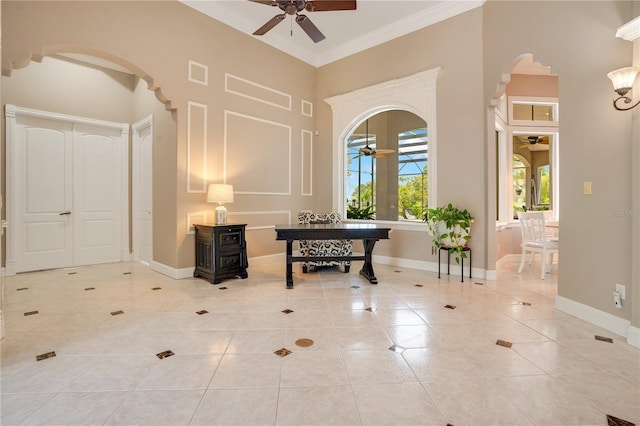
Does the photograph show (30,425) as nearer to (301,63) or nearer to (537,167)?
(301,63)

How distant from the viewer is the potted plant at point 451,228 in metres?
4.28

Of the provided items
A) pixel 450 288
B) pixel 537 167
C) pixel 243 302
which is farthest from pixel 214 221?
pixel 537 167

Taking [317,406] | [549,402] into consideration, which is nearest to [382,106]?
[549,402]

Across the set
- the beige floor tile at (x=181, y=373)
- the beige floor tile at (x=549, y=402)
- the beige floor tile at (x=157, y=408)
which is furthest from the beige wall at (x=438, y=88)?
the beige floor tile at (x=157, y=408)

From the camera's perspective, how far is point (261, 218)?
5488mm

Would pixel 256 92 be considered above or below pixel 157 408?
above

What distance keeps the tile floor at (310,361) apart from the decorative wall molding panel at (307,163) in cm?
294

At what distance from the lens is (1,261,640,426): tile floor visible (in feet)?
5.36

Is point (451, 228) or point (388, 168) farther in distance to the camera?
point (388, 168)

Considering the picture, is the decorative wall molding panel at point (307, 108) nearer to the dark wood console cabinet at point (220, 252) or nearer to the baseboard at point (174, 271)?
the dark wood console cabinet at point (220, 252)

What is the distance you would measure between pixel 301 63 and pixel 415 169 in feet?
10.3

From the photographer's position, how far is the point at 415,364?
6.89 ft

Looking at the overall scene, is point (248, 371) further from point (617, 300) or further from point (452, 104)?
point (452, 104)

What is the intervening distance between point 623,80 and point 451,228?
2.38 meters
